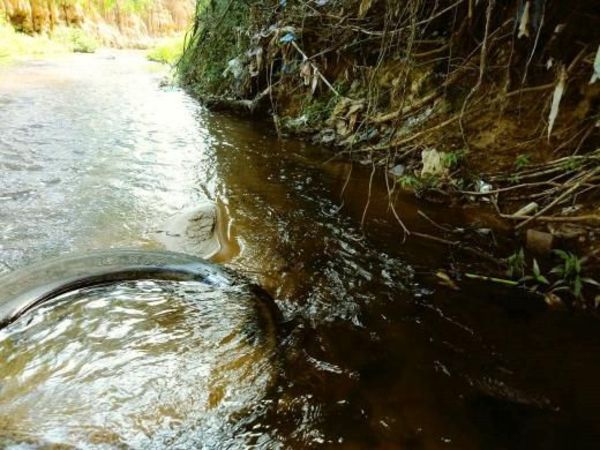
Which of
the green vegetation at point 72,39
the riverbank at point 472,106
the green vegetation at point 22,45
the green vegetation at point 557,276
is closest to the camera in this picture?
the green vegetation at point 557,276

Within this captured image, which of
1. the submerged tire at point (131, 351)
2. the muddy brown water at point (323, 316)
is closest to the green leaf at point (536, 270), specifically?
the muddy brown water at point (323, 316)

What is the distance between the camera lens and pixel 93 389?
1530mm

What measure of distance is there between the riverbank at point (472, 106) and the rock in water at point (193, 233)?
1.22 m

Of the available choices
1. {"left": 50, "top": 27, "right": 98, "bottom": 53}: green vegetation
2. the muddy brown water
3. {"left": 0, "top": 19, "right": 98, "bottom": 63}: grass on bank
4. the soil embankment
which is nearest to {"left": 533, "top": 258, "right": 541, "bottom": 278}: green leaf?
the muddy brown water

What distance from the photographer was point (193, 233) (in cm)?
289

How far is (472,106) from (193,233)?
289 centimetres

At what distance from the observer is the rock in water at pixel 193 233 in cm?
273

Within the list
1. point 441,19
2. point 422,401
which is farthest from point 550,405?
point 441,19

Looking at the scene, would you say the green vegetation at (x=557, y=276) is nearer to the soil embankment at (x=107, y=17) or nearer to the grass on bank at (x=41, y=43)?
the soil embankment at (x=107, y=17)

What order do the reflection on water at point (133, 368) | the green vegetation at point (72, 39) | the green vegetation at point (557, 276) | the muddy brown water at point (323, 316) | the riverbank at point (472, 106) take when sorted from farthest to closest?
the green vegetation at point (72, 39) → the riverbank at point (472, 106) → the green vegetation at point (557, 276) → the muddy brown water at point (323, 316) → the reflection on water at point (133, 368)

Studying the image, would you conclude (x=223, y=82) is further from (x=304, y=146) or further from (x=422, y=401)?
(x=422, y=401)

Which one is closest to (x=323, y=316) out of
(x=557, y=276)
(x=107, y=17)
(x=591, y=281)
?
(x=557, y=276)

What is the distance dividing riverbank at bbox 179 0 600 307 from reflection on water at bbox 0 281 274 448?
1.25 metres

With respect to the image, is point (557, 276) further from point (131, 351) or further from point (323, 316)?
point (131, 351)
